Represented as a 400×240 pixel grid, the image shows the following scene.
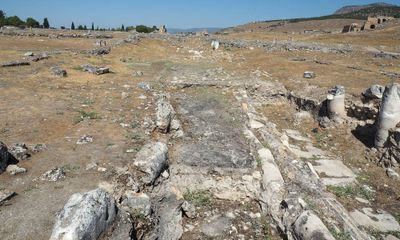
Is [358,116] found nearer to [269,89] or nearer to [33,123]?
[269,89]

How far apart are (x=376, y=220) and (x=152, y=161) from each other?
15.0ft

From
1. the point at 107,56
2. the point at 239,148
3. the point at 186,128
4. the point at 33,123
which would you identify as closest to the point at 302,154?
the point at 239,148

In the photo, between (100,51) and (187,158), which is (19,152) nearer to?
(187,158)

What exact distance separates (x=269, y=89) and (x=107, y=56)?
9746 millimetres

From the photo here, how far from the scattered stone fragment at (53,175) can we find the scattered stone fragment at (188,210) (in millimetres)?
2170

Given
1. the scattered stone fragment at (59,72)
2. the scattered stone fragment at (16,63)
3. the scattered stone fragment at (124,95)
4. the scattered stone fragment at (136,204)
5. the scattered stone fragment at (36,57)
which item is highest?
the scattered stone fragment at (36,57)

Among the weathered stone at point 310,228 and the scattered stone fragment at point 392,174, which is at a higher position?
the weathered stone at point 310,228

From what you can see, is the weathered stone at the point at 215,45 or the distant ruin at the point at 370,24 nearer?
the weathered stone at the point at 215,45

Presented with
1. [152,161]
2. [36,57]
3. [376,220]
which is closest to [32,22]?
[36,57]

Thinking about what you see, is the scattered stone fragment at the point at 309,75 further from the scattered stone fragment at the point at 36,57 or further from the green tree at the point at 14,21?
the green tree at the point at 14,21

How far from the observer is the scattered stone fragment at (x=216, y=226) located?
599 centimetres

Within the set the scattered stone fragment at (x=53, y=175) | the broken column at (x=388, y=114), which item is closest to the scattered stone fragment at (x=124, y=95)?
the scattered stone fragment at (x=53, y=175)

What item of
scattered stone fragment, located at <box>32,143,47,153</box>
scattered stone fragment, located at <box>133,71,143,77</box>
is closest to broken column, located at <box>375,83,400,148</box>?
scattered stone fragment, located at <box>32,143,47,153</box>

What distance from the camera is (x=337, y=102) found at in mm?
11180
